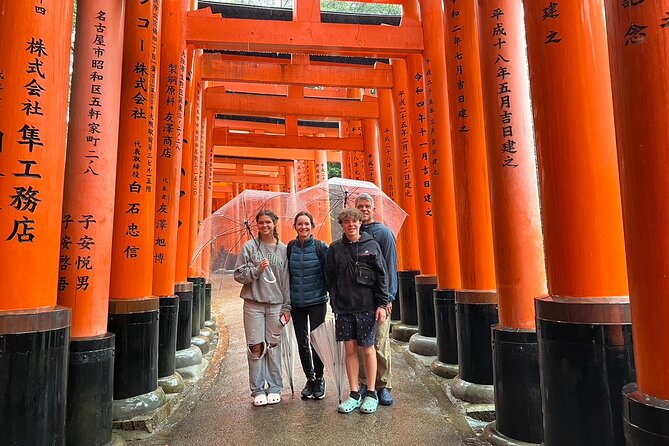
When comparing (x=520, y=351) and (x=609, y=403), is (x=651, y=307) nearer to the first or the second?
(x=609, y=403)

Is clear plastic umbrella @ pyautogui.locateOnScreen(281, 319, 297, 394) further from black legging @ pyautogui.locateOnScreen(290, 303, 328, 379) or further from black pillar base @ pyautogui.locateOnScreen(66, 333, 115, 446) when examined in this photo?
black pillar base @ pyautogui.locateOnScreen(66, 333, 115, 446)

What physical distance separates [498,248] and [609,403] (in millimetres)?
1268

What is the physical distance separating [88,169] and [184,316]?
2767 millimetres

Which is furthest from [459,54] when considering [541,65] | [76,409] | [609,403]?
[76,409]

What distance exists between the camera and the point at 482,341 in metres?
3.88

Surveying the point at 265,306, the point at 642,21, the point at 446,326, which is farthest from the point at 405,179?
the point at 642,21

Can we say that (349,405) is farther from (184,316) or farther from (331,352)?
(184,316)

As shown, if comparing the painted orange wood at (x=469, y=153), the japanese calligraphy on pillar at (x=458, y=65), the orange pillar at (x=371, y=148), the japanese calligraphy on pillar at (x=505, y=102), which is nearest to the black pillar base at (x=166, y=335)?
the painted orange wood at (x=469, y=153)

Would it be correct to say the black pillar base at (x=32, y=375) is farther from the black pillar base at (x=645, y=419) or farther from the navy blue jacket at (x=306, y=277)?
the black pillar base at (x=645, y=419)

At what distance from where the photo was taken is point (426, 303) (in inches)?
227

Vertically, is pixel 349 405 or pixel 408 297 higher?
pixel 408 297

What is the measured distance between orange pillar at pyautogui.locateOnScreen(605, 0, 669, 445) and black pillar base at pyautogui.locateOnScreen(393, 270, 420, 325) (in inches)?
201

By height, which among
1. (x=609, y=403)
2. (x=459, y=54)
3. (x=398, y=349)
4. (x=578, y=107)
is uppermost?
(x=459, y=54)

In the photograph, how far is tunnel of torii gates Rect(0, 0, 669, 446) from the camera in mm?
1729
